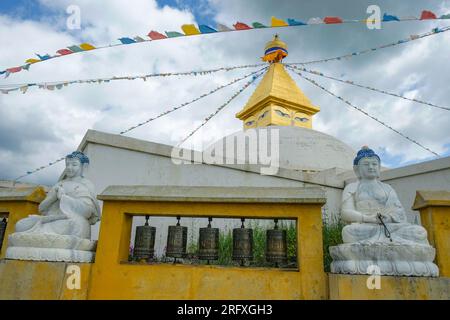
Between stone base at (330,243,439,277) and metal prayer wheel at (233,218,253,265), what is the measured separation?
3.20 ft

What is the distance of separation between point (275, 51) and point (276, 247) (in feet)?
59.1

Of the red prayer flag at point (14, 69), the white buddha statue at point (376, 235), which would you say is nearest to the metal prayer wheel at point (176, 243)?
the white buddha statue at point (376, 235)

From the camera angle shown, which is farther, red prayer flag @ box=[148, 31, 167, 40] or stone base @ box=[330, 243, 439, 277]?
red prayer flag @ box=[148, 31, 167, 40]

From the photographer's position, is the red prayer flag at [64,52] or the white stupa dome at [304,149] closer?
the red prayer flag at [64,52]

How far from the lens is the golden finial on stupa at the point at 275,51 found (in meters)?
19.7

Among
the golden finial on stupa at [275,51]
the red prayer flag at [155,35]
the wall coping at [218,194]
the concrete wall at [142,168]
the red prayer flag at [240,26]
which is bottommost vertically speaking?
the wall coping at [218,194]

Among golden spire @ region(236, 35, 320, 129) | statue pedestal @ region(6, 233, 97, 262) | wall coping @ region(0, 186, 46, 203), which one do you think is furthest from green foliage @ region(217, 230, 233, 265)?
golden spire @ region(236, 35, 320, 129)

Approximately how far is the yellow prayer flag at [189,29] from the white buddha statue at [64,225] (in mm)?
3960

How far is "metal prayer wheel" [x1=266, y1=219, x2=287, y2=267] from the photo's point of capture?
134 inches

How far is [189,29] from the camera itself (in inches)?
272

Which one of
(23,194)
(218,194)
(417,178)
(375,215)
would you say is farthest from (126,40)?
(417,178)

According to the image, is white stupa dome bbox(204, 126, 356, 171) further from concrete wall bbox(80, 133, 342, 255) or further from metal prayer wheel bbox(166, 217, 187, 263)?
metal prayer wheel bbox(166, 217, 187, 263)

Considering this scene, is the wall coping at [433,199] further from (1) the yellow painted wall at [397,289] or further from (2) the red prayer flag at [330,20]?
(2) the red prayer flag at [330,20]

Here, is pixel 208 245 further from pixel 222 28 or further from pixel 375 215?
pixel 222 28
